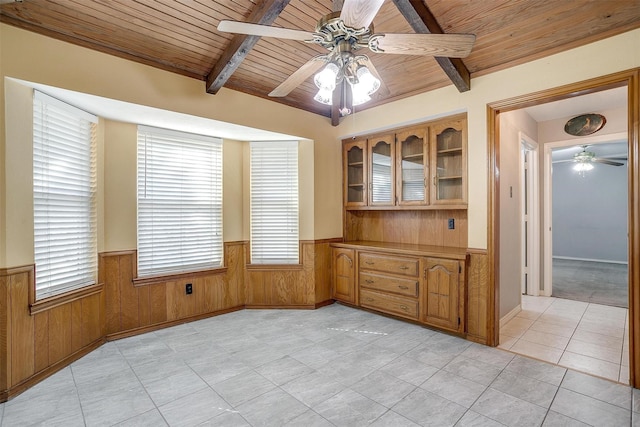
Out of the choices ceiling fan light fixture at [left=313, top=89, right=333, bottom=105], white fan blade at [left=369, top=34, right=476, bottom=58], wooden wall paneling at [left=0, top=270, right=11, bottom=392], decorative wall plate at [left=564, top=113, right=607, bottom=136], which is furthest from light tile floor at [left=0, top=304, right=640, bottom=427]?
decorative wall plate at [left=564, top=113, right=607, bottom=136]

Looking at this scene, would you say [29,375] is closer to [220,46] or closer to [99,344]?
[99,344]

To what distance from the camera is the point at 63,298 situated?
257 cm

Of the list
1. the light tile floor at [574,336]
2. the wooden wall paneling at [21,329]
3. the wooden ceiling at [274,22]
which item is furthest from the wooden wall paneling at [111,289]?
the light tile floor at [574,336]

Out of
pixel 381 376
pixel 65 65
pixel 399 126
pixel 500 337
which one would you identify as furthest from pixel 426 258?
pixel 65 65

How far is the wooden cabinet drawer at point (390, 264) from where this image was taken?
3352 millimetres

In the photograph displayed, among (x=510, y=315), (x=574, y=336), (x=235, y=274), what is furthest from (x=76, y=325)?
(x=574, y=336)

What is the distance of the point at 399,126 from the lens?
12.2 ft

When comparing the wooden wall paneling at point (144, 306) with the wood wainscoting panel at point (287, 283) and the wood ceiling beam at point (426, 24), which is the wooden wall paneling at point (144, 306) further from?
the wood ceiling beam at point (426, 24)

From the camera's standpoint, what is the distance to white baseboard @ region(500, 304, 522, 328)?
136 inches

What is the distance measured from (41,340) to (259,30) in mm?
2831

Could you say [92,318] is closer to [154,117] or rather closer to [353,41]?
[154,117]

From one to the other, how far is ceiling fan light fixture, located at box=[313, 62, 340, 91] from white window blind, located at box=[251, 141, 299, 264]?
2046 mm

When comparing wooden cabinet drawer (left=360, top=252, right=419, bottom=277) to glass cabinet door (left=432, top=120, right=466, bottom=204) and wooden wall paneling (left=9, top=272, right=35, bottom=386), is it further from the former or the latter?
wooden wall paneling (left=9, top=272, right=35, bottom=386)

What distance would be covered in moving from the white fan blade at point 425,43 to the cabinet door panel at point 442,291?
199cm
